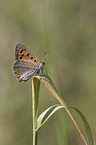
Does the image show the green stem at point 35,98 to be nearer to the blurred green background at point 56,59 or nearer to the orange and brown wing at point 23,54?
the orange and brown wing at point 23,54

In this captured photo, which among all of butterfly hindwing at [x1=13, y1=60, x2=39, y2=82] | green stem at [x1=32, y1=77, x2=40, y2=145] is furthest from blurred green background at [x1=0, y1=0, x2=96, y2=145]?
green stem at [x1=32, y1=77, x2=40, y2=145]

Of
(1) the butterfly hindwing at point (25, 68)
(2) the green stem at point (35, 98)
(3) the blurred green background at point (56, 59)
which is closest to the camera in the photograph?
(2) the green stem at point (35, 98)

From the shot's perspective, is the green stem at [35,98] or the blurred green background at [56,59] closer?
the green stem at [35,98]

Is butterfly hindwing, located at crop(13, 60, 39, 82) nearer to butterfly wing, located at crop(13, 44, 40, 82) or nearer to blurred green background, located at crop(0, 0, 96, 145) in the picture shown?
butterfly wing, located at crop(13, 44, 40, 82)

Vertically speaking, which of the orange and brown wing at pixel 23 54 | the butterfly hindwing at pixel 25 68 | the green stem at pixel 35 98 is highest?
the orange and brown wing at pixel 23 54

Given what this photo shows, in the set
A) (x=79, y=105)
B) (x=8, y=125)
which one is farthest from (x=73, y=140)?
(x=8, y=125)

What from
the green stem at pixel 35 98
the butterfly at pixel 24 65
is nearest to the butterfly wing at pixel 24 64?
the butterfly at pixel 24 65
